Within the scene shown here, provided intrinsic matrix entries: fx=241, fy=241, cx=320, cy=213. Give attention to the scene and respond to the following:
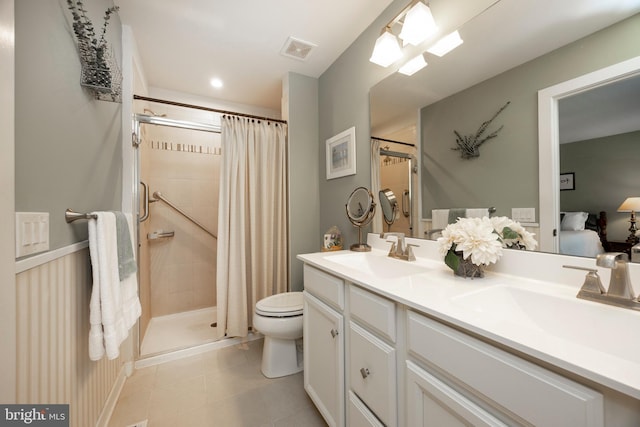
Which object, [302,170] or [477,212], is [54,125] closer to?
[302,170]

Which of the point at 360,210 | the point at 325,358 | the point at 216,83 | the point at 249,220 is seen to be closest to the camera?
the point at 325,358

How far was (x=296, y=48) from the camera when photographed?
1879mm

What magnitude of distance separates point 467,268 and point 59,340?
1525 mm

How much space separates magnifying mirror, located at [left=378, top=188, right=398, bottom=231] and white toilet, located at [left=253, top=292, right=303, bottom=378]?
0.83m

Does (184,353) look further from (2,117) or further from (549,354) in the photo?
(549,354)

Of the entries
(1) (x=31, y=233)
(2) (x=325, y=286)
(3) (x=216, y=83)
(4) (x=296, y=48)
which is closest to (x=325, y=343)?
(2) (x=325, y=286)

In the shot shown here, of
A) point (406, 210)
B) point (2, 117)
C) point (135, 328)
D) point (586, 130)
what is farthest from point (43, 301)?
point (586, 130)

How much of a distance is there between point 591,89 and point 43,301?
191 cm

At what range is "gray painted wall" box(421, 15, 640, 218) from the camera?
0.78 metres

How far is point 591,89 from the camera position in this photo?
789 millimetres

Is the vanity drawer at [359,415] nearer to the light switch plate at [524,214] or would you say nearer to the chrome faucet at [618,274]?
the chrome faucet at [618,274]

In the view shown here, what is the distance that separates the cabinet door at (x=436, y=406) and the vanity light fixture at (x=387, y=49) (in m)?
1.56
